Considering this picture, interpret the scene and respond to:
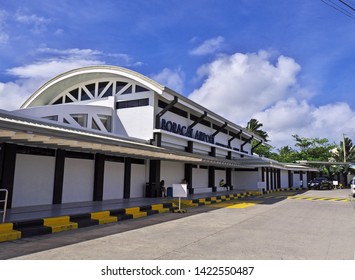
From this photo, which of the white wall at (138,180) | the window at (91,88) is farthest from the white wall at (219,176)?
the window at (91,88)

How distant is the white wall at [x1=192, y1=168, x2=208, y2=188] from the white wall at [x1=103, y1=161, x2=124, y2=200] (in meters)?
8.30

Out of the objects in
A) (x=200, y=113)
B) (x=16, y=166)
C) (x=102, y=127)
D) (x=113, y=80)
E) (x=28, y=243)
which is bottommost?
(x=28, y=243)

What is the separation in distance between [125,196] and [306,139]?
42316 mm

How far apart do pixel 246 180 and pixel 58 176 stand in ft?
72.7

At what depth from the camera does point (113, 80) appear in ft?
64.4

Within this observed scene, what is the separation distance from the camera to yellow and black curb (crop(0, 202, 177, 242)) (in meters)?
7.24

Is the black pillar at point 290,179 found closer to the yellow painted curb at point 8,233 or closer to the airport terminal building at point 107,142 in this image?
the airport terminal building at point 107,142

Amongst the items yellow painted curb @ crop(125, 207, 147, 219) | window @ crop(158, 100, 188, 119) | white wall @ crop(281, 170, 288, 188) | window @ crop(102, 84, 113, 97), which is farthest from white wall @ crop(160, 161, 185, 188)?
white wall @ crop(281, 170, 288, 188)

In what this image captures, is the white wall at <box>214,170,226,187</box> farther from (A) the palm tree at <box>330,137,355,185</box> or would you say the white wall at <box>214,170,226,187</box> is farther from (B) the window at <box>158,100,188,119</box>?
(A) the palm tree at <box>330,137,355,185</box>

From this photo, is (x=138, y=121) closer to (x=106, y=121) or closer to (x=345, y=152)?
(x=106, y=121)

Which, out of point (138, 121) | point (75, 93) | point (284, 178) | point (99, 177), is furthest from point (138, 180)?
point (284, 178)

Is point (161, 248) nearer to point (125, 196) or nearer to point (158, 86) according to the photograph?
point (125, 196)

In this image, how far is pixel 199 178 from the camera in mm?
23734
